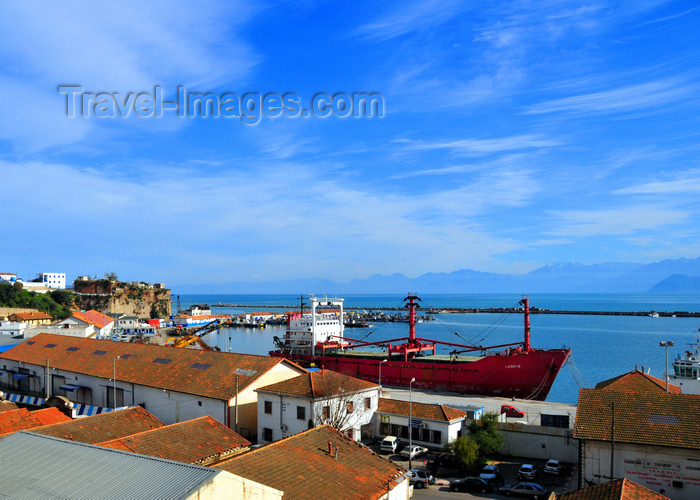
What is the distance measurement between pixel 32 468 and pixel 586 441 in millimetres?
16196

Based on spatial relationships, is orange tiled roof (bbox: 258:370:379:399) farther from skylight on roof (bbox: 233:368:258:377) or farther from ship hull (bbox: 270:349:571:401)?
ship hull (bbox: 270:349:571:401)

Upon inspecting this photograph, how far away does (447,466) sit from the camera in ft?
70.0

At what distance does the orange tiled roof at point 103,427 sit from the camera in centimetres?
1720

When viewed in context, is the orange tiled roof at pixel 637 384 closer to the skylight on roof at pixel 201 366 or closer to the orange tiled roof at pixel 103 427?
the skylight on roof at pixel 201 366

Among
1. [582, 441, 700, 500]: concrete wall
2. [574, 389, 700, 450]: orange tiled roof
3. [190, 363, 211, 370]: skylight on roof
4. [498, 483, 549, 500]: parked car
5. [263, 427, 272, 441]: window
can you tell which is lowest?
[263, 427, 272, 441]: window

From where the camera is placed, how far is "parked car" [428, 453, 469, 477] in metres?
20.6

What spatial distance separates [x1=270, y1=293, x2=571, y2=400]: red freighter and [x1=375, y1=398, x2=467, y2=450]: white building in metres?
6.07

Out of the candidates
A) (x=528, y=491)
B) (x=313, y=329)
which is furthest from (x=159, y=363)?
(x=528, y=491)

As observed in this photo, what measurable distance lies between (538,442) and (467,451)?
3972 mm

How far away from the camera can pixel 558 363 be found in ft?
115

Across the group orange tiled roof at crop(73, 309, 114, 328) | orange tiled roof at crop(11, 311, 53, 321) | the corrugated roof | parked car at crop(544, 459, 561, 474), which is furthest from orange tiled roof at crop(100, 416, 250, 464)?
orange tiled roof at crop(11, 311, 53, 321)

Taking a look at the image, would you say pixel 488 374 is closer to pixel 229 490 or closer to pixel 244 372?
pixel 244 372

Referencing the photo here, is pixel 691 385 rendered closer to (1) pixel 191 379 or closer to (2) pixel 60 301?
(1) pixel 191 379

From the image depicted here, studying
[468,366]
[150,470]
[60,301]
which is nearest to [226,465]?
[150,470]
